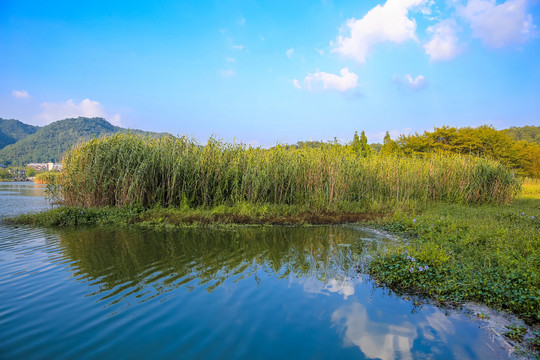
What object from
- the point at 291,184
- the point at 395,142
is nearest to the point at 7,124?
the point at 395,142

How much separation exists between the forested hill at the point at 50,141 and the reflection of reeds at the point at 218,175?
53.2 meters

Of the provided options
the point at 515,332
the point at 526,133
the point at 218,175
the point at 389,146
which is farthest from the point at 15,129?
the point at 526,133

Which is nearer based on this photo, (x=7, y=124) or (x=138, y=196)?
(x=138, y=196)

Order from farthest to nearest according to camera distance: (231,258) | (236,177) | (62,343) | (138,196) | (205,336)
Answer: (236,177), (138,196), (231,258), (205,336), (62,343)

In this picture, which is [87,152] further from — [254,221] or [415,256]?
[415,256]

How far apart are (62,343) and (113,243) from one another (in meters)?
3.54

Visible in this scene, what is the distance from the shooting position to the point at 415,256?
4184mm

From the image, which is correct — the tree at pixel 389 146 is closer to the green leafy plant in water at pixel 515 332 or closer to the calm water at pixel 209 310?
the calm water at pixel 209 310

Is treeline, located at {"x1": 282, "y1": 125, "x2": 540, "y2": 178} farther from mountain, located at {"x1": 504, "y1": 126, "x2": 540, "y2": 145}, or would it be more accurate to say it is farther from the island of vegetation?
mountain, located at {"x1": 504, "y1": 126, "x2": 540, "y2": 145}

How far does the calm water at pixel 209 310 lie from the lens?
2.51m

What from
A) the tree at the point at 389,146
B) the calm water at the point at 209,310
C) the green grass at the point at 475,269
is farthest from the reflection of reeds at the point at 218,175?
the tree at the point at 389,146

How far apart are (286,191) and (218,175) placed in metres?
2.10

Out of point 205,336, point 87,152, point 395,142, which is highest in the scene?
point 395,142

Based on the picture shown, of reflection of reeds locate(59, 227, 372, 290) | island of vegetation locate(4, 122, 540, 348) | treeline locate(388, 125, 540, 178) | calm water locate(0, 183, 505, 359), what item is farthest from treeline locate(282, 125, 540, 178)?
calm water locate(0, 183, 505, 359)
